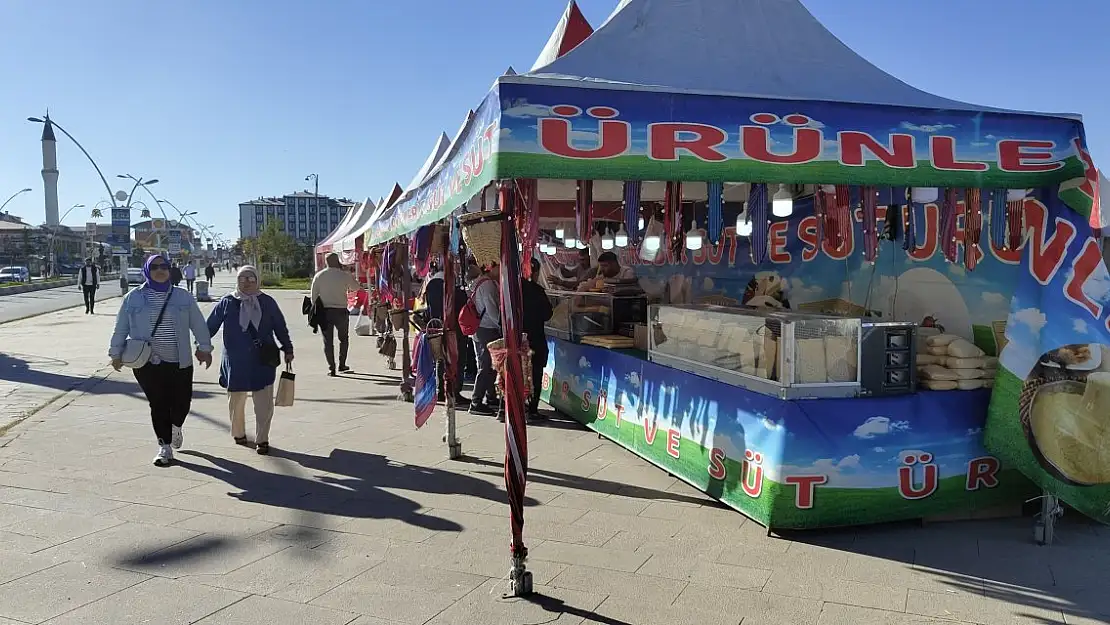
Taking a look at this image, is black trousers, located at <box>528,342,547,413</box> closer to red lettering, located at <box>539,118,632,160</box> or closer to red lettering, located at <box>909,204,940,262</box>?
red lettering, located at <box>909,204,940,262</box>

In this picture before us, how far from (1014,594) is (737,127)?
103 inches

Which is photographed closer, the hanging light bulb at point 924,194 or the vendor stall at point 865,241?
the vendor stall at point 865,241

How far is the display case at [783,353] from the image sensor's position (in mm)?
4410

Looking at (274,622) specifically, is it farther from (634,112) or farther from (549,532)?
(634,112)

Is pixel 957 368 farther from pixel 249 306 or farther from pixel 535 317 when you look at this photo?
pixel 249 306

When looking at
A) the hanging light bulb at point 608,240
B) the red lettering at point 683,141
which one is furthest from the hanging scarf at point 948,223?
the hanging light bulb at point 608,240

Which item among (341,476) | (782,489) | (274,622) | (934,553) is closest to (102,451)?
(341,476)

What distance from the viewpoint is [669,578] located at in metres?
3.89

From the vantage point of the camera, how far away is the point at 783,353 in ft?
14.5

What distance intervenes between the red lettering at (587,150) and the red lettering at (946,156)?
5.61 feet

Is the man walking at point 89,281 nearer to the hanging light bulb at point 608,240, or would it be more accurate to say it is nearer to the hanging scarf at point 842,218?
the hanging light bulb at point 608,240

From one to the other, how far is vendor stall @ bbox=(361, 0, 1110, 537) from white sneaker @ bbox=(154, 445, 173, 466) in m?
2.98

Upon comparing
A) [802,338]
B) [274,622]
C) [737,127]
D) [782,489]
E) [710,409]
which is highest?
[737,127]

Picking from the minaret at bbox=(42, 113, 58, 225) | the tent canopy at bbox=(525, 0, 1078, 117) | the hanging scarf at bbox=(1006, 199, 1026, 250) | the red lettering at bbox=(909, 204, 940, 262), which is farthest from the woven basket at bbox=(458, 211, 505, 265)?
the minaret at bbox=(42, 113, 58, 225)
